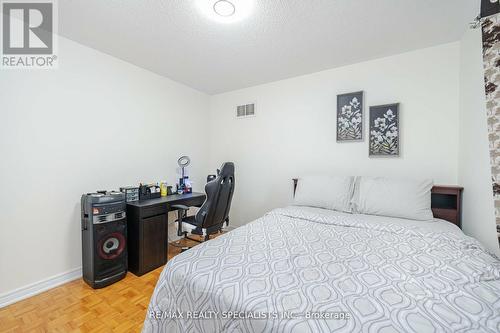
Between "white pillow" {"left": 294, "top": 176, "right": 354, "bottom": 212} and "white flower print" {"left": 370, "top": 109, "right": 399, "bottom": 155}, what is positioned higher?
"white flower print" {"left": 370, "top": 109, "right": 399, "bottom": 155}

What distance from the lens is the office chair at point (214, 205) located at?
86.7 inches

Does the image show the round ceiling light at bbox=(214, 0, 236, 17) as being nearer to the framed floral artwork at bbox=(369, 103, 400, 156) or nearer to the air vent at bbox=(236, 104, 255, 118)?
the air vent at bbox=(236, 104, 255, 118)

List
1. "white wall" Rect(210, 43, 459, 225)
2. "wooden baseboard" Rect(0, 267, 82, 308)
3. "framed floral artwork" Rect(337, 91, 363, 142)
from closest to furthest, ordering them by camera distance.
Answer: "wooden baseboard" Rect(0, 267, 82, 308), "white wall" Rect(210, 43, 459, 225), "framed floral artwork" Rect(337, 91, 363, 142)

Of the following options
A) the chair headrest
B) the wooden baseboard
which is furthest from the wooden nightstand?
the wooden baseboard

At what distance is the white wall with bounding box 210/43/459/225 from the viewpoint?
2.12 m

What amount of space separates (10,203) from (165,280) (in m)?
1.78

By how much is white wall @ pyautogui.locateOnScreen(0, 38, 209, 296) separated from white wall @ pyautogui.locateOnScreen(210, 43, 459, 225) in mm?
1356

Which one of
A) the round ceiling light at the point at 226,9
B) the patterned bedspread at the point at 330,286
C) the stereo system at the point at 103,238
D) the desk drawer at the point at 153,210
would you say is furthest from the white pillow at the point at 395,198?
the stereo system at the point at 103,238

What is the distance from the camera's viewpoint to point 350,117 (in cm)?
253

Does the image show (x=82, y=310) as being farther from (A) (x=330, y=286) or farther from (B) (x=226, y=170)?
(A) (x=330, y=286)

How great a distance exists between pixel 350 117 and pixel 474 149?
1.12 metres

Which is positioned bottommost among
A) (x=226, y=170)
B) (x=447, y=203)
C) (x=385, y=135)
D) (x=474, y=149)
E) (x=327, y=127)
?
(x=447, y=203)

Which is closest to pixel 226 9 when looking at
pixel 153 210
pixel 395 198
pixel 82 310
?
pixel 153 210

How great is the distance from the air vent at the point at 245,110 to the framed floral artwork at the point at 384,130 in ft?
5.49
